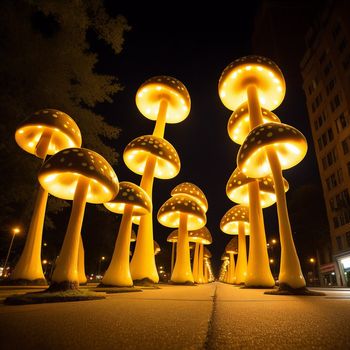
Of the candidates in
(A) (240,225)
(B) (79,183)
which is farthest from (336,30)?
(B) (79,183)

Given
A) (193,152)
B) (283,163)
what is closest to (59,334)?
(283,163)

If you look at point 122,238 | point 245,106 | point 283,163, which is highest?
point 245,106

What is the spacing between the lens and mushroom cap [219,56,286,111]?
690 centimetres

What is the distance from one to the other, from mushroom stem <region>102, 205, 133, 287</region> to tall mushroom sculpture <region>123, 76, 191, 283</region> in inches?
64.8

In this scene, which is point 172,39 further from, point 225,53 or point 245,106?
point 245,106

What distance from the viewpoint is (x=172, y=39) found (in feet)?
85.1

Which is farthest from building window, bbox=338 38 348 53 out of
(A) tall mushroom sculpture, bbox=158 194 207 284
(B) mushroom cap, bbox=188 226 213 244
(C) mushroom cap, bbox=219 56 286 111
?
(A) tall mushroom sculpture, bbox=158 194 207 284

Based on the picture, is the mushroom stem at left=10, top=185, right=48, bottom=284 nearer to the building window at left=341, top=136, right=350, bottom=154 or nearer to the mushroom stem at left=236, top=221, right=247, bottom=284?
the mushroom stem at left=236, top=221, right=247, bottom=284

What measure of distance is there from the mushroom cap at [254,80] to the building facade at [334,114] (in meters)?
20.8

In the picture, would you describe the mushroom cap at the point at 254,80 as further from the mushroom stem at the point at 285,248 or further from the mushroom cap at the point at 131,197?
the mushroom cap at the point at 131,197

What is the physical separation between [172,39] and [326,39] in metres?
18.6

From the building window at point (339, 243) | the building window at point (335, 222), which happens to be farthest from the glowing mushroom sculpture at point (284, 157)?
the building window at point (335, 222)

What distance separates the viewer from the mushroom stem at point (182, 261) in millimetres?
8367

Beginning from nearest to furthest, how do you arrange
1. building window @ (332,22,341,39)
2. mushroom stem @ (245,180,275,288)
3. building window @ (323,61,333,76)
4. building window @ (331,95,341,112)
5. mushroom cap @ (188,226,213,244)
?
mushroom stem @ (245,180,275,288)
mushroom cap @ (188,226,213,244)
building window @ (331,95,341,112)
building window @ (332,22,341,39)
building window @ (323,61,333,76)
